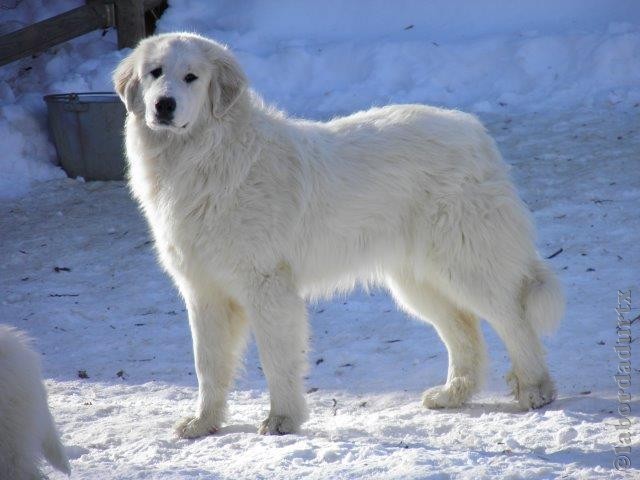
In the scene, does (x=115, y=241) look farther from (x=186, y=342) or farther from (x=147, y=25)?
(x=147, y=25)

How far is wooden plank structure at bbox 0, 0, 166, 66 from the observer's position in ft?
32.4

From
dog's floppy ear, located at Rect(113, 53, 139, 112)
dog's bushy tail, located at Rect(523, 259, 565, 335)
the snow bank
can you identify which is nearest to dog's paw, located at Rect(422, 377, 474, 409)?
dog's bushy tail, located at Rect(523, 259, 565, 335)

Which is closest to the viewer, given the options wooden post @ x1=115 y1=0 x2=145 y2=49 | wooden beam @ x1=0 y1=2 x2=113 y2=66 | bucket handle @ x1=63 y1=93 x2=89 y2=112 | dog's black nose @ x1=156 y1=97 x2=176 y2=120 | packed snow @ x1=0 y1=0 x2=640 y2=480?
packed snow @ x1=0 y1=0 x2=640 y2=480

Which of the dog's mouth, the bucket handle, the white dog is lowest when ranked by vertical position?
the white dog

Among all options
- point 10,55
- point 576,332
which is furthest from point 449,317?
point 10,55

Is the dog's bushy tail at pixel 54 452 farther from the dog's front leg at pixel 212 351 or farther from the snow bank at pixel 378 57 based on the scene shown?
the snow bank at pixel 378 57

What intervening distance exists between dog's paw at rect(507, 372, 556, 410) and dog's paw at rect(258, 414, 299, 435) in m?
1.13

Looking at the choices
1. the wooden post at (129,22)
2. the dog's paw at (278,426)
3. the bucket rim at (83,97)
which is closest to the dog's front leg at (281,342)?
the dog's paw at (278,426)

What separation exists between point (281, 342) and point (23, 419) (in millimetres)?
1397

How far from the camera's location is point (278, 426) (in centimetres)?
464

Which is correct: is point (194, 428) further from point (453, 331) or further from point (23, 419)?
point (453, 331)

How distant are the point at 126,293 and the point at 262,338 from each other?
8.79ft

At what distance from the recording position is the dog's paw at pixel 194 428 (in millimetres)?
4758

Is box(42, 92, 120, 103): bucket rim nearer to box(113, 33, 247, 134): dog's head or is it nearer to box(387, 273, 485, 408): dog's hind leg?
box(113, 33, 247, 134): dog's head
